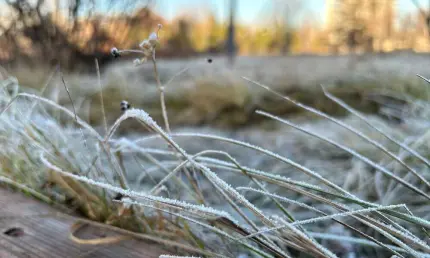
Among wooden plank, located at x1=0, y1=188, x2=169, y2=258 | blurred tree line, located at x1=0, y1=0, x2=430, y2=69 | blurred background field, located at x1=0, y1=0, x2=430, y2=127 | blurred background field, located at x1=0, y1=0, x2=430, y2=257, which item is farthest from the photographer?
blurred tree line, located at x1=0, y1=0, x2=430, y2=69

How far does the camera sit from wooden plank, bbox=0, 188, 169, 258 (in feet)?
1.35

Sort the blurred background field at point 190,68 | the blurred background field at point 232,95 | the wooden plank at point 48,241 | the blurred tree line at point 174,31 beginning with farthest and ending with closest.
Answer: the blurred tree line at point 174,31 < the blurred background field at point 190,68 < the blurred background field at point 232,95 < the wooden plank at point 48,241

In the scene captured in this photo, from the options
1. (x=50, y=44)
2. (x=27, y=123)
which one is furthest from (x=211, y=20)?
(x=27, y=123)

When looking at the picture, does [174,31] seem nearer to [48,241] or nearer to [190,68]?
[190,68]

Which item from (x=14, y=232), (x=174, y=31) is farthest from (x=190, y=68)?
(x=174, y=31)

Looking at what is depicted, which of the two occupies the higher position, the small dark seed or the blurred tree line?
the blurred tree line

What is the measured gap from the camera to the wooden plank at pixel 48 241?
0.41 meters

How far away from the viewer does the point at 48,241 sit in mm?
439

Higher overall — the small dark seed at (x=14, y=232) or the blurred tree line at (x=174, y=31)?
the blurred tree line at (x=174, y=31)

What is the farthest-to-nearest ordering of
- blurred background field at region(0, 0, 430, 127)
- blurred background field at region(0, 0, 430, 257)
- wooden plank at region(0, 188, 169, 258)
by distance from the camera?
blurred background field at region(0, 0, 430, 127) < blurred background field at region(0, 0, 430, 257) < wooden plank at region(0, 188, 169, 258)

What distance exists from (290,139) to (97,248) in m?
1.17

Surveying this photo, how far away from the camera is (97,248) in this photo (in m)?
0.42

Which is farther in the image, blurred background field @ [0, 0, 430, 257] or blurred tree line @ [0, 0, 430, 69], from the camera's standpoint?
blurred tree line @ [0, 0, 430, 69]

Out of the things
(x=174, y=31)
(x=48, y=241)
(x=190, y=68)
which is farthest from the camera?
(x=174, y=31)
